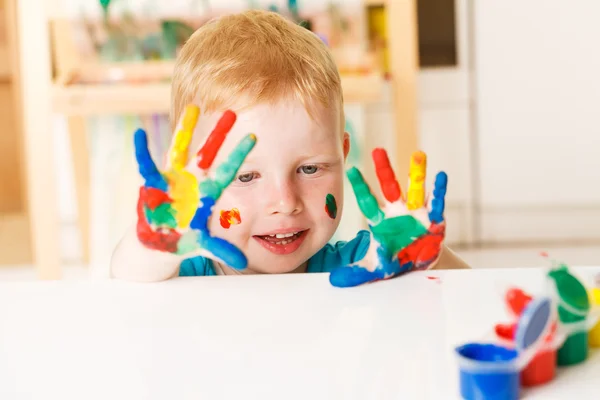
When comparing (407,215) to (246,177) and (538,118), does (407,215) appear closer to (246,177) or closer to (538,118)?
(246,177)

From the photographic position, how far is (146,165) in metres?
0.80

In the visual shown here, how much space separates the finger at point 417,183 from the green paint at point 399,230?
0.05 ft

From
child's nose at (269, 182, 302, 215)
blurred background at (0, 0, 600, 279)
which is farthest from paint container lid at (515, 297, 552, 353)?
blurred background at (0, 0, 600, 279)

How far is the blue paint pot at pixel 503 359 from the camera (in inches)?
19.6

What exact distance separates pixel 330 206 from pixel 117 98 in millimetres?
1116

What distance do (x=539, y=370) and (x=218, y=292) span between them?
29 cm

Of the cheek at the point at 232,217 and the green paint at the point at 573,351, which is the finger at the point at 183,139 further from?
the green paint at the point at 573,351

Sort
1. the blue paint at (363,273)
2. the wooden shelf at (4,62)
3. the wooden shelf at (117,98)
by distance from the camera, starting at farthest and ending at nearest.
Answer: the wooden shelf at (4,62) < the wooden shelf at (117,98) < the blue paint at (363,273)

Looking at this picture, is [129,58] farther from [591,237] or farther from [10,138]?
[591,237]

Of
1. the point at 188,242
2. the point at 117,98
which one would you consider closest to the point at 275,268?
the point at 188,242

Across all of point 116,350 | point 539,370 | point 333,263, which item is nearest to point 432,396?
point 539,370

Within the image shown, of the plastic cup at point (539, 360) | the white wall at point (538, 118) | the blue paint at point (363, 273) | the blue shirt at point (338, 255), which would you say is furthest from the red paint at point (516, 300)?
the white wall at point (538, 118)

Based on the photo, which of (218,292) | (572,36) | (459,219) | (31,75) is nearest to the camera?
(218,292)

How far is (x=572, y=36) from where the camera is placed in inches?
109
